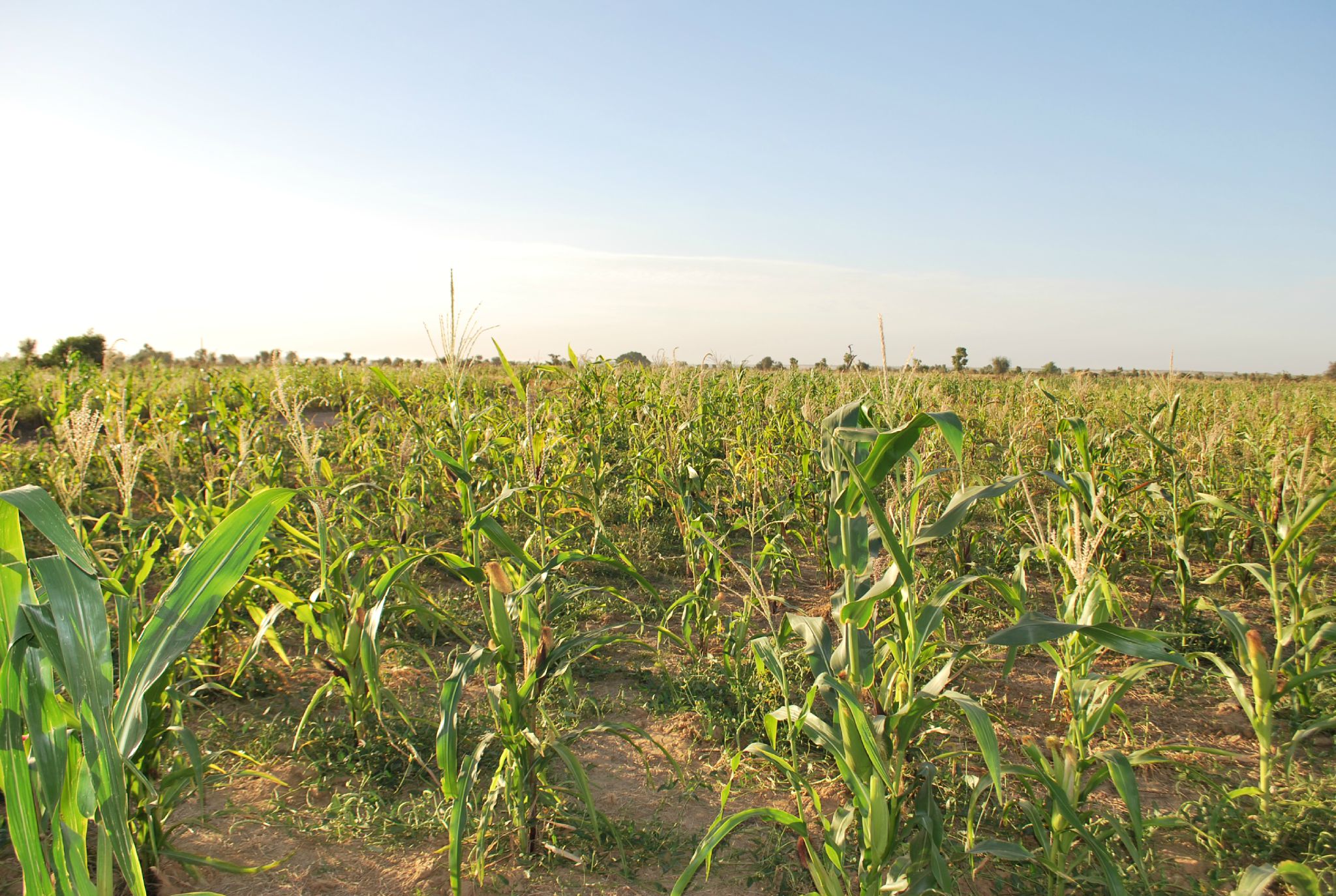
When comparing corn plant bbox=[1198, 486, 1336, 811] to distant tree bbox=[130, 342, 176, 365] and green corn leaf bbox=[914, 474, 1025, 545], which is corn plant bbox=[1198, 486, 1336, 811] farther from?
distant tree bbox=[130, 342, 176, 365]

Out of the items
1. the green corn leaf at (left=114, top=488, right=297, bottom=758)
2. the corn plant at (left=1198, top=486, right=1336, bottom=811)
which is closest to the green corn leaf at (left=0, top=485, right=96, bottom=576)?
the green corn leaf at (left=114, top=488, right=297, bottom=758)

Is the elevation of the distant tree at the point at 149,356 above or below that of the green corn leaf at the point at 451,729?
above

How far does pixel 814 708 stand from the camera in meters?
2.40

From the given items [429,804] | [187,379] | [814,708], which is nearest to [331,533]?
[429,804]

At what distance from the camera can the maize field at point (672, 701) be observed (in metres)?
1.15

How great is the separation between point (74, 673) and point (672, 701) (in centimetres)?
188

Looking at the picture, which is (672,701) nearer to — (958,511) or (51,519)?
(958,511)

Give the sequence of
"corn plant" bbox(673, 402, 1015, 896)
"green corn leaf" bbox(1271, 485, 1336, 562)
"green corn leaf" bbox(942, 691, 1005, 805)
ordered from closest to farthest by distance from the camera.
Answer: "green corn leaf" bbox(942, 691, 1005, 805)
"corn plant" bbox(673, 402, 1015, 896)
"green corn leaf" bbox(1271, 485, 1336, 562)

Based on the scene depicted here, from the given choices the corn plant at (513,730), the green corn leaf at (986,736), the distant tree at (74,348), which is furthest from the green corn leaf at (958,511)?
the distant tree at (74,348)

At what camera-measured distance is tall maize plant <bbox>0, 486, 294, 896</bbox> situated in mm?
922

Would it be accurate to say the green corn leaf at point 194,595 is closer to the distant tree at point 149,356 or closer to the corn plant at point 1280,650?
the corn plant at point 1280,650

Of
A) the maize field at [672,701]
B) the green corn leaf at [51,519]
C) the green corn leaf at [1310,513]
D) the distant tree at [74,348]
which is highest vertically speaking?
the distant tree at [74,348]

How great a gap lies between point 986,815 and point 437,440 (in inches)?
141

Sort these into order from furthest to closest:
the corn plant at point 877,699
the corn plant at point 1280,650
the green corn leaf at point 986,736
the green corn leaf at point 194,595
→ the corn plant at point 1280,650
the corn plant at point 877,699
the green corn leaf at point 986,736
the green corn leaf at point 194,595
